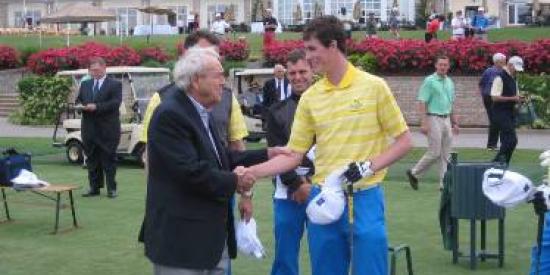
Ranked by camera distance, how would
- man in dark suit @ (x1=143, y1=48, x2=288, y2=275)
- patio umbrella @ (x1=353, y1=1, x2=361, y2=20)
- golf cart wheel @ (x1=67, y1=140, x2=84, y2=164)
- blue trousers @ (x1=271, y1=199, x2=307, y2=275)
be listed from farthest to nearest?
patio umbrella @ (x1=353, y1=1, x2=361, y2=20)
golf cart wheel @ (x1=67, y1=140, x2=84, y2=164)
blue trousers @ (x1=271, y1=199, x2=307, y2=275)
man in dark suit @ (x1=143, y1=48, x2=288, y2=275)

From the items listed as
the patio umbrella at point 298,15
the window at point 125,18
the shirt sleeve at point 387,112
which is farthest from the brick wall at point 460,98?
the window at point 125,18

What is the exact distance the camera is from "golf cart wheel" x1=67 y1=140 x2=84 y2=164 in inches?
712

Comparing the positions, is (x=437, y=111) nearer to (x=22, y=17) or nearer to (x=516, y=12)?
(x=516, y=12)

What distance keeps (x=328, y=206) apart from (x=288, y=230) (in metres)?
1.39

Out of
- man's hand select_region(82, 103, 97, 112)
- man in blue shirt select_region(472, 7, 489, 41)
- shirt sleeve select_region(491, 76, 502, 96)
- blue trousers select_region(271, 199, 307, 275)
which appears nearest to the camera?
blue trousers select_region(271, 199, 307, 275)

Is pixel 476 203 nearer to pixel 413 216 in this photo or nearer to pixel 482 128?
pixel 413 216

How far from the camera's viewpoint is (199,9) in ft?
244

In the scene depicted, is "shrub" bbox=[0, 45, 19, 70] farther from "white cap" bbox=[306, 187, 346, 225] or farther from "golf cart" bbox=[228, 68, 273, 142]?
"white cap" bbox=[306, 187, 346, 225]

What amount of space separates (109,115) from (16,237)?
11.5 ft

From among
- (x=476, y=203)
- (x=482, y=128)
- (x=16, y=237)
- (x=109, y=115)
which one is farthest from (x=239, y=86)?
(x=476, y=203)

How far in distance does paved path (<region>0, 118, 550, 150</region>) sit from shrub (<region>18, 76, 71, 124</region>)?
0.62 metres

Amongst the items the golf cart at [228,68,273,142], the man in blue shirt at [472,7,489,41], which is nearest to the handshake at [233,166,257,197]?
the golf cart at [228,68,273,142]

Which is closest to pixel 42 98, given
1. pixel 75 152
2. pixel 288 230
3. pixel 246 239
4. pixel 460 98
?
pixel 460 98

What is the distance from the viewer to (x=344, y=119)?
19.7 ft
